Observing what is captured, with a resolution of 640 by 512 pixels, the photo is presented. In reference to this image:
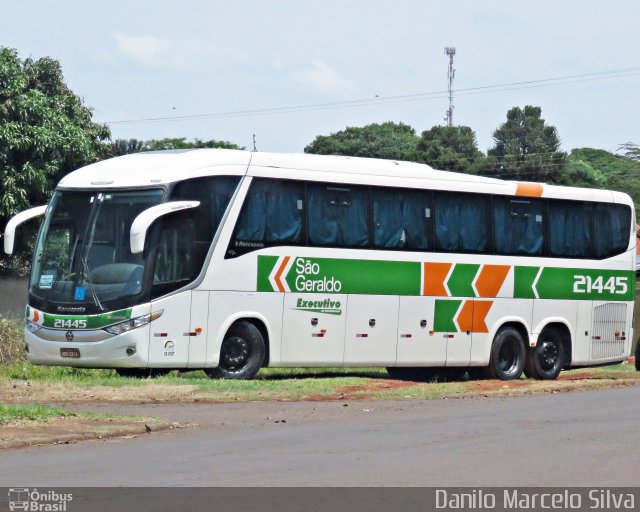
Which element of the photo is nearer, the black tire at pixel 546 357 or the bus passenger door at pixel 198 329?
the bus passenger door at pixel 198 329

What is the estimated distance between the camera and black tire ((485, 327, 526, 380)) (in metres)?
26.2

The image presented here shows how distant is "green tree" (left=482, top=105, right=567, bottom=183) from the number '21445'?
206 feet

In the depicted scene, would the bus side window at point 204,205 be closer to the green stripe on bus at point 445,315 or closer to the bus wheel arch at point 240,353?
the bus wheel arch at point 240,353

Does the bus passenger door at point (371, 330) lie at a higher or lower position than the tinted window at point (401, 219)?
lower

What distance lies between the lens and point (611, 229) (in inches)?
1117

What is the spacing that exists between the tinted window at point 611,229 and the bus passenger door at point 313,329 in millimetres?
6709

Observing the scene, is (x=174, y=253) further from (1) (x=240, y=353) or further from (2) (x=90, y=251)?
(1) (x=240, y=353)

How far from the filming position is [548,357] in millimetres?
27172

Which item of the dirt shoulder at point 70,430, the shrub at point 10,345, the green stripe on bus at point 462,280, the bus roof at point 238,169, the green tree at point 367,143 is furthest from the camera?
the green tree at point 367,143

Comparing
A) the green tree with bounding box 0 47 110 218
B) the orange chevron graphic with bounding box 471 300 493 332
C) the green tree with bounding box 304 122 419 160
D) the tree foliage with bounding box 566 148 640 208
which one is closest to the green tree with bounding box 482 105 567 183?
the tree foliage with bounding box 566 148 640 208

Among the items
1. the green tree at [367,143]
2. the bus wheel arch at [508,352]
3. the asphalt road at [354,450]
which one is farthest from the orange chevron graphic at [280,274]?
the green tree at [367,143]

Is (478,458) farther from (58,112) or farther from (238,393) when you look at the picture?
(58,112)

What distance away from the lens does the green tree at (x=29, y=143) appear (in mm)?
35812

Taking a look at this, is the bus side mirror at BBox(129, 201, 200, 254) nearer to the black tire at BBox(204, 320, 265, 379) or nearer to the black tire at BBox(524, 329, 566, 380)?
the black tire at BBox(204, 320, 265, 379)
